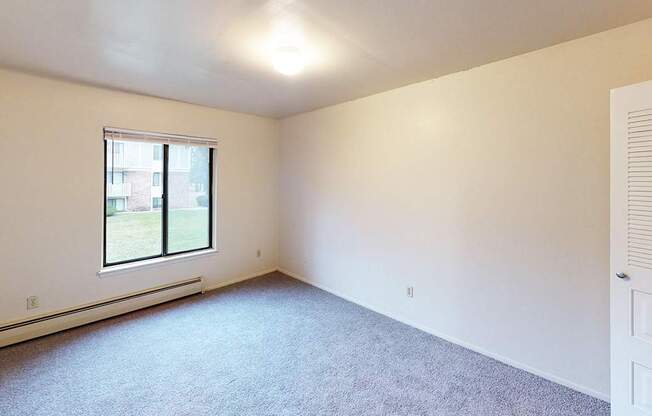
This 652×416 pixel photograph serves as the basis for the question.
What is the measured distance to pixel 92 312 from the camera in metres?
3.01

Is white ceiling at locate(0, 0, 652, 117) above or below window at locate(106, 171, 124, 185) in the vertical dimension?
above

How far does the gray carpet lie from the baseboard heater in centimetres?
12

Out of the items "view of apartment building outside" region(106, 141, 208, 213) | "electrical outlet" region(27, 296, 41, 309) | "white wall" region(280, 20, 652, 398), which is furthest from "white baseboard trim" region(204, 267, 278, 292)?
"electrical outlet" region(27, 296, 41, 309)

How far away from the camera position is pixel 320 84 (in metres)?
2.97

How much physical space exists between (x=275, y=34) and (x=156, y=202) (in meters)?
2.65

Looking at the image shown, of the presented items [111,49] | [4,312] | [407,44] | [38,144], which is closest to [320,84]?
[407,44]

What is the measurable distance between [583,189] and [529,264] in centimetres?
65

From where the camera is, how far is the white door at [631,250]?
1494 mm

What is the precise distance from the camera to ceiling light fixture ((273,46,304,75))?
2.15 metres

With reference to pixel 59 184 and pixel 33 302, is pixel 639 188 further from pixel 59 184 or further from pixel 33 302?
pixel 33 302

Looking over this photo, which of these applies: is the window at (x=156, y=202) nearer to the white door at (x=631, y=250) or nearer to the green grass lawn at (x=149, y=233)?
the green grass lawn at (x=149, y=233)

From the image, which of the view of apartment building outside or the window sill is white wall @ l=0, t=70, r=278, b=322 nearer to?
the window sill

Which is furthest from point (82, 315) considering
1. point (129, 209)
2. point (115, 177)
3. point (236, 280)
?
point (236, 280)

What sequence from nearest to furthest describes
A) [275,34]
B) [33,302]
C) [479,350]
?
[275,34]
[479,350]
[33,302]
